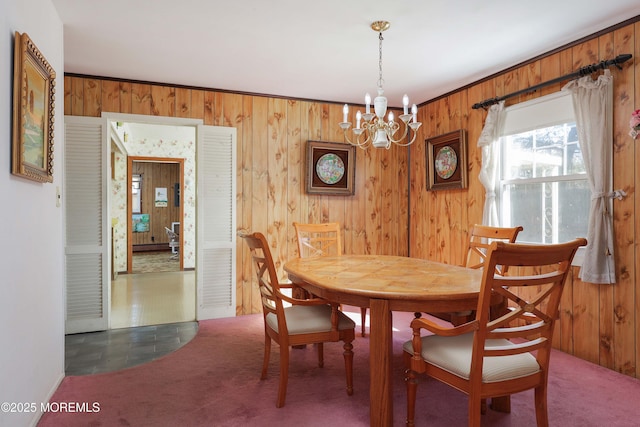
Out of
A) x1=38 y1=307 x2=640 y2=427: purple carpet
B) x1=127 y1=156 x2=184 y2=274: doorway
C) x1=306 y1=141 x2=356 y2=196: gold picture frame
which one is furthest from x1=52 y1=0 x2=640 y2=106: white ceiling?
x1=127 y1=156 x2=184 y2=274: doorway

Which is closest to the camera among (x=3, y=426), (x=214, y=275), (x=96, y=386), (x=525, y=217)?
(x=3, y=426)

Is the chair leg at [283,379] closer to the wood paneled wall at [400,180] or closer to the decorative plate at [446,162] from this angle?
the wood paneled wall at [400,180]

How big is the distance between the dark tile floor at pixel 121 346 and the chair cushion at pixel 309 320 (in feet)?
3.93

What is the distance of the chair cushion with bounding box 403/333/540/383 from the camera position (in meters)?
1.56

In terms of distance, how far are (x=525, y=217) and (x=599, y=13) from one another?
1574 mm

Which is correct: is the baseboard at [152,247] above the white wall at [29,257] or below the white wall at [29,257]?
below

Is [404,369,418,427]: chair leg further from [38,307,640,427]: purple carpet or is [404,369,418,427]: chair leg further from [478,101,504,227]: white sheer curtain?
[478,101,504,227]: white sheer curtain

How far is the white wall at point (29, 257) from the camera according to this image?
1.58 metres

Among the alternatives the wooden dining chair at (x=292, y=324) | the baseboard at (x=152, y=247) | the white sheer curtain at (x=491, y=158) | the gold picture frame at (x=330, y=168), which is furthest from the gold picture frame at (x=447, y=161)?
the baseboard at (x=152, y=247)

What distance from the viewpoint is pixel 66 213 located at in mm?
3400

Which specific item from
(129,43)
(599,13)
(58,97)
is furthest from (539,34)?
(58,97)

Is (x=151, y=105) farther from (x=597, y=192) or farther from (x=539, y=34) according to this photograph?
(x=597, y=192)

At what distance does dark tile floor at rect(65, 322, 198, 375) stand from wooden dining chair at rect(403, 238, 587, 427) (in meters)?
2.07

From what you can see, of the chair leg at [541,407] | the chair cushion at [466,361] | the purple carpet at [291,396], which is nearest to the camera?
the chair cushion at [466,361]
